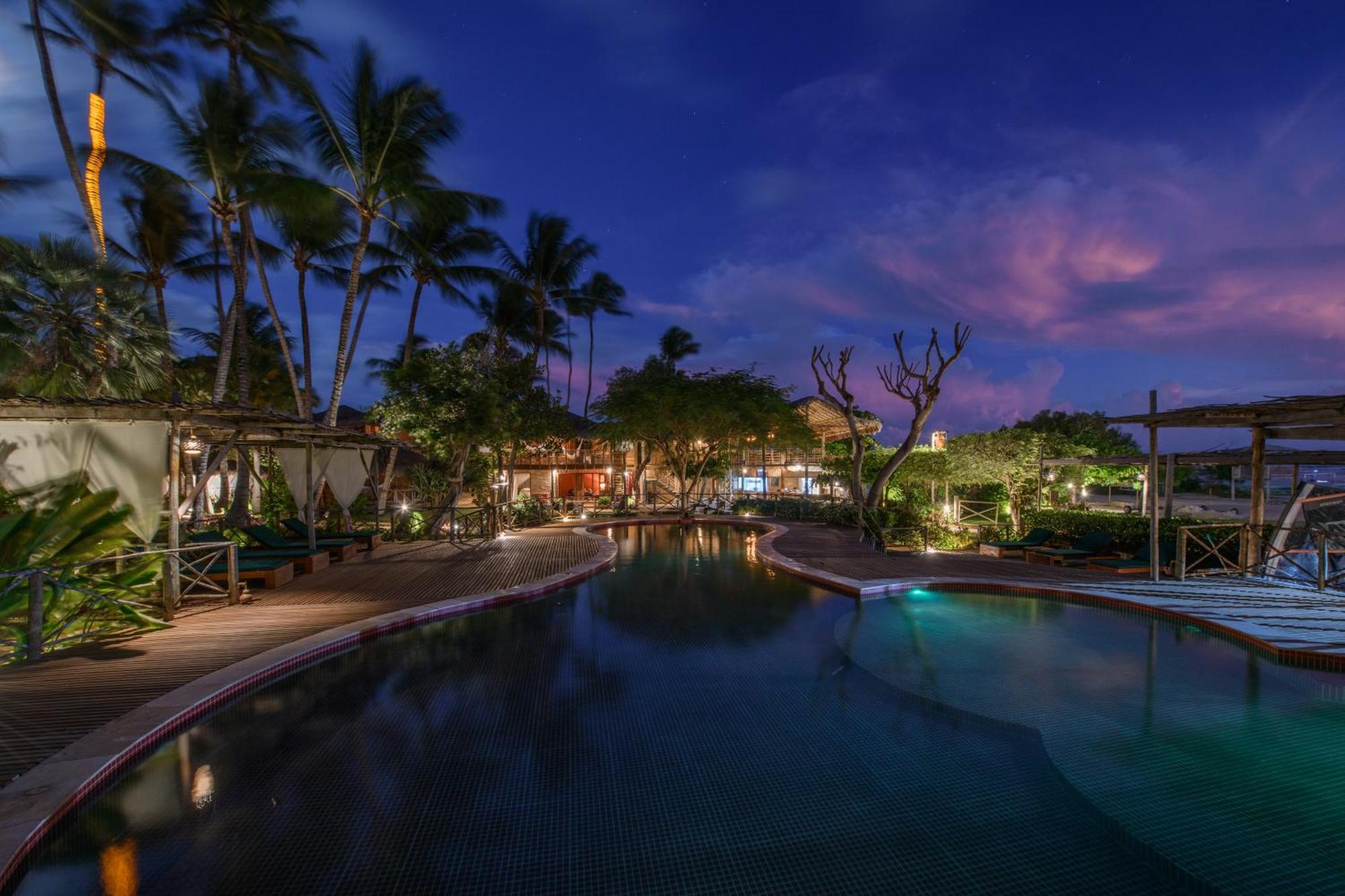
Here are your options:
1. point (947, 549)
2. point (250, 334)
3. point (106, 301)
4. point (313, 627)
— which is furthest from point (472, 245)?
point (947, 549)

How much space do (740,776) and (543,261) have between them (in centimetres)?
2227

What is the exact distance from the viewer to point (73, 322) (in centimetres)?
899

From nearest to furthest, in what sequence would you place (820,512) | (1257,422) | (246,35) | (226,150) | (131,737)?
(131,737) < (1257,422) < (226,150) < (246,35) < (820,512)

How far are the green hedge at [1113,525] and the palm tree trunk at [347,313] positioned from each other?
1672 cm

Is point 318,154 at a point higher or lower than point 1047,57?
lower

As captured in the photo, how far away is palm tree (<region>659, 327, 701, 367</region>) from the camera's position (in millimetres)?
29516

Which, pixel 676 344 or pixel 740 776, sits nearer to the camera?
pixel 740 776

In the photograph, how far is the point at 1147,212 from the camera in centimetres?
1571

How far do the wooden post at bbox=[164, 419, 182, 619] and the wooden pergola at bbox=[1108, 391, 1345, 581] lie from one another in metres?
12.2

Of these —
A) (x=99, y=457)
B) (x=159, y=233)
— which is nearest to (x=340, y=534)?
(x=99, y=457)

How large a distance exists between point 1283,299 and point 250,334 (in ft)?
A: 129

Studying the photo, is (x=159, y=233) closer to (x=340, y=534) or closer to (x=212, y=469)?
(x=340, y=534)

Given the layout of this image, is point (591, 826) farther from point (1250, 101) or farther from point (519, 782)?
point (1250, 101)

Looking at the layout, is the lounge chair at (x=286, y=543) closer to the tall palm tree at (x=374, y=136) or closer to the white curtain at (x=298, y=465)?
the white curtain at (x=298, y=465)
